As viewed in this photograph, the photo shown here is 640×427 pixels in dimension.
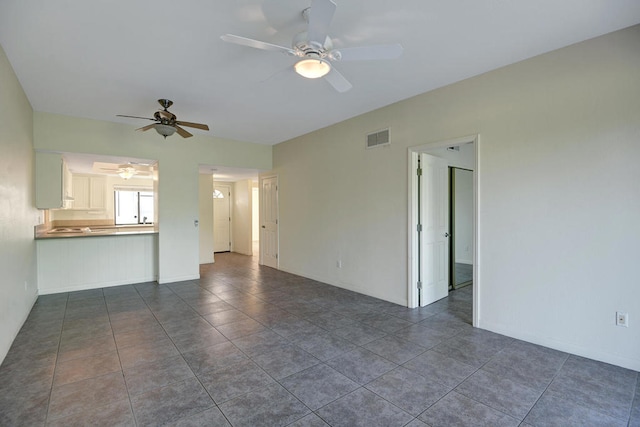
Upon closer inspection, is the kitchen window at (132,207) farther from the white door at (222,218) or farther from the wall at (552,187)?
the wall at (552,187)

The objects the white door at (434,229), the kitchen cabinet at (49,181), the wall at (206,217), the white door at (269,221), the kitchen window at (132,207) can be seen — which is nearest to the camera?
the white door at (434,229)

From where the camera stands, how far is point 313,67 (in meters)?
2.42

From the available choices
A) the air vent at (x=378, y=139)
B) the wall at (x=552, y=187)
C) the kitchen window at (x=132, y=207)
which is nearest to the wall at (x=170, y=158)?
the air vent at (x=378, y=139)

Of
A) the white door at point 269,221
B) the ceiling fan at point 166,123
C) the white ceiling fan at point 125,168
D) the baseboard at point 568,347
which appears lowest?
the baseboard at point 568,347

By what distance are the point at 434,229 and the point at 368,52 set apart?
2.85 meters

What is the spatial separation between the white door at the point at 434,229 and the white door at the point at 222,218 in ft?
22.6

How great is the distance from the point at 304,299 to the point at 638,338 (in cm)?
352

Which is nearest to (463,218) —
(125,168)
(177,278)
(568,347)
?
(568,347)

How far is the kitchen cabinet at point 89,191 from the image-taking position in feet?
25.3

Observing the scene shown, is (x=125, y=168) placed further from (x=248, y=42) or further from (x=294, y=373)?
(x=294, y=373)

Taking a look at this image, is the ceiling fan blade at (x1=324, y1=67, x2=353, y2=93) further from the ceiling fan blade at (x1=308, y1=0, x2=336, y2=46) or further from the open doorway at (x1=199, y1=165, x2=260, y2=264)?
the open doorway at (x1=199, y1=165, x2=260, y2=264)

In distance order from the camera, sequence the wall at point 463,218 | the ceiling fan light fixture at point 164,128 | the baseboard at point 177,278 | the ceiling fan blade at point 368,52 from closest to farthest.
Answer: the ceiling fan blade at point 368,52
the ceiling fan light fixture at point 164,128
the baseboard at point 177,278
the wall at point 463,218

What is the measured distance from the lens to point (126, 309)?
13.4ft

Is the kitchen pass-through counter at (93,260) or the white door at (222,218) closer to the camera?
the kitchen pass-through counter at (93,260)
